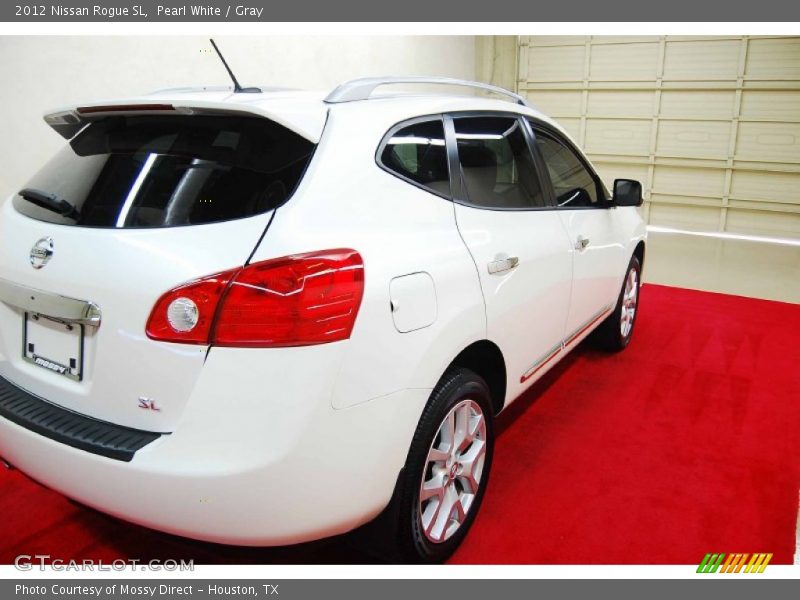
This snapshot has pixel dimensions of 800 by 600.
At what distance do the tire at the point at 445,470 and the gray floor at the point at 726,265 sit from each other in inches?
167

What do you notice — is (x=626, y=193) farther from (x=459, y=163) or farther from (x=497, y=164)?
(x=459, y=163)

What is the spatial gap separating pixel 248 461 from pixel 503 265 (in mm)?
1050

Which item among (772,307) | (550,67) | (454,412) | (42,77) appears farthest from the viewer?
(550,67)

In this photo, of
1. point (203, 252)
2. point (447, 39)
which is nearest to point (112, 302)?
point (203, 252)

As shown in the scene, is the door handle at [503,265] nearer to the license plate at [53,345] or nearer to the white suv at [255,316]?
the white suv at [255,316]

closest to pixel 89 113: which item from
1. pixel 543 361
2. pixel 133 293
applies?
pixel 133 293

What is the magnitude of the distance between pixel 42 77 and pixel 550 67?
743 centimetres

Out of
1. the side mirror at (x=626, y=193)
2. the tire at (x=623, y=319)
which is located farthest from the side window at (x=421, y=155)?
the tire at (x=623, y=319)

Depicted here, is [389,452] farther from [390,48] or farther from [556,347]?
[390,48]

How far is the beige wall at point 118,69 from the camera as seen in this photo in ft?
12.5

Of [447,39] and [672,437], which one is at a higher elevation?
[447,39]

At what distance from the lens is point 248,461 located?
133cm

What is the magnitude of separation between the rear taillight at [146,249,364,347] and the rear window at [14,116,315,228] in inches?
7.0

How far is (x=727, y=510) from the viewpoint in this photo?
2.21 m
